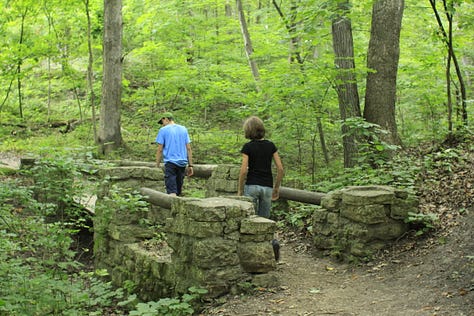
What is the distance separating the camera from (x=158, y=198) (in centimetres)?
735

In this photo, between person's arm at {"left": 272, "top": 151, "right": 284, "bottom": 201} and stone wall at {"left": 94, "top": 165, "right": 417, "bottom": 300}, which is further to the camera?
person's arm at {"left": 272, "top": 151, "right": 284, "bottom": 201}

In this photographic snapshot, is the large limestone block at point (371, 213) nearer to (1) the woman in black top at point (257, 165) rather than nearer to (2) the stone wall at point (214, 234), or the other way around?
(2) the stone wall at point (214, 234)

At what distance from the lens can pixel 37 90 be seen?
850 inches

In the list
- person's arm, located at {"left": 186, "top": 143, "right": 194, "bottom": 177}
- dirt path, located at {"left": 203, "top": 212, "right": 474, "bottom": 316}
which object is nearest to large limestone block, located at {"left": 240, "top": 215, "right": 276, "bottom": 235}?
dirt path, located at {"left": 203, "top": 212, "right": 474, "bottom": 316}

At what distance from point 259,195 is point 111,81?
9.75m

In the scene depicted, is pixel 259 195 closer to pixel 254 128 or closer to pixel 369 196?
pixel 254 128

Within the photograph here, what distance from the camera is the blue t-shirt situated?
8422 millimetres

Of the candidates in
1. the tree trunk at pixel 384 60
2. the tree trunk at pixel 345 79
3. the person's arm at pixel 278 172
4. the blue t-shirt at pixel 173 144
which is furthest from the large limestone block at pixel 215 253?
the tree trunk at pixel 345 79

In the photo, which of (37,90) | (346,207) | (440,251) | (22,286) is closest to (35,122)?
(37,90)

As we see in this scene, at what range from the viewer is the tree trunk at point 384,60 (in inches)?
353

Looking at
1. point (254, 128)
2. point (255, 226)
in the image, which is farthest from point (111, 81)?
point (255, 226)

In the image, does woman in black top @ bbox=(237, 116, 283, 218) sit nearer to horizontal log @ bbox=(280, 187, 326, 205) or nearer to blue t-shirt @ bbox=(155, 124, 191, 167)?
horizontal log @ bbox=(280, 187, 326, 205)

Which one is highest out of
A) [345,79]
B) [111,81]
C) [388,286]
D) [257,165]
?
[111,81]

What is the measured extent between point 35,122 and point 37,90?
1744 millimetres
